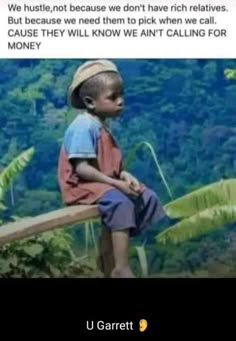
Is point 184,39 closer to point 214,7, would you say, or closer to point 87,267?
point 214,7

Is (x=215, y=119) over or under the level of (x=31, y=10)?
under

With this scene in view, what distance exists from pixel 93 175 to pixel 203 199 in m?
0.23

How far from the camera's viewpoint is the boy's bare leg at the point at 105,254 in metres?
3.09

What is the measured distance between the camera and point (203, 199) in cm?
310

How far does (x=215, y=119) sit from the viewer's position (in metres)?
3.13

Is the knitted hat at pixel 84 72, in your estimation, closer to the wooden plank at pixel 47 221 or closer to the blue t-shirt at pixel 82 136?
the blue t-shirt at pixel 82 136

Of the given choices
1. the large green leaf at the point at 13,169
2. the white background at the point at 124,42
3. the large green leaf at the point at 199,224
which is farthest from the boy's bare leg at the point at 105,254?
the white background at the point at 124,42

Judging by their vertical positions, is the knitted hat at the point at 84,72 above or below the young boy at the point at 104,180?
above

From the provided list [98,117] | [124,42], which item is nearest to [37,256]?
[98,117]

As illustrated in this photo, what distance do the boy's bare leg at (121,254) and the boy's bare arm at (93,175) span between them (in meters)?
0.09

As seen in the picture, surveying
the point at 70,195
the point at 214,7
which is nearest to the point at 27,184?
the point at 70,195

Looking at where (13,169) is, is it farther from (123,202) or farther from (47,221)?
(123,202)
